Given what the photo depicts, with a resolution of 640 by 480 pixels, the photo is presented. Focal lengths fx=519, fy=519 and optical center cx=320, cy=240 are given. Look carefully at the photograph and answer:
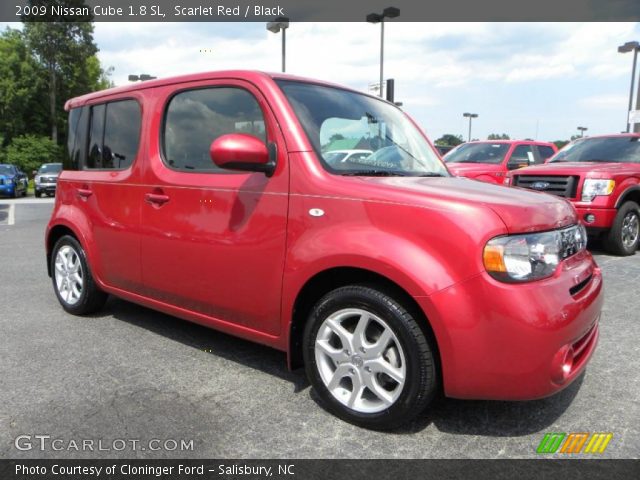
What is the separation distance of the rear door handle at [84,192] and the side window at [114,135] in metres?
0.20

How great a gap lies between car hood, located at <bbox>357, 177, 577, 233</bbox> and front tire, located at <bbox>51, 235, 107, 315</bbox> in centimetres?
274

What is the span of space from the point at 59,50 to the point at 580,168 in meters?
48.1

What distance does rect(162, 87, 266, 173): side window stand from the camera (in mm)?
3080

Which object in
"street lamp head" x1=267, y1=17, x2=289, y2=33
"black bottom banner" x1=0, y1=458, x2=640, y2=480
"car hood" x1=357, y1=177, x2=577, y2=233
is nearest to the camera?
"black bottom banner" x1=0, y1=458, x2=640, y2=480

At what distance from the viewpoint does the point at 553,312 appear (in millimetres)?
2266

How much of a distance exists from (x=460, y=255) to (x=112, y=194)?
270cm

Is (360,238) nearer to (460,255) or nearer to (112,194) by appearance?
(460,255)

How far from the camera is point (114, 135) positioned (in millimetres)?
3969

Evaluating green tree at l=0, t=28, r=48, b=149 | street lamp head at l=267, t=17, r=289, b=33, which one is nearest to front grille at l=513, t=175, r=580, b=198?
street lamp head at l=267, t=17, r=289, b=33

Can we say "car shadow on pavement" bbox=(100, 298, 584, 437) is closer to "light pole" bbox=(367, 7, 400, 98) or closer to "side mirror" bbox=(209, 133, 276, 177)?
"side mirror" bbox=(209, 133, 276, 177)

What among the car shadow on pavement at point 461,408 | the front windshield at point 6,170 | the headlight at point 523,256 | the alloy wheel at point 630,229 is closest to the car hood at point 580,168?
the alloy wheel at point 630,229

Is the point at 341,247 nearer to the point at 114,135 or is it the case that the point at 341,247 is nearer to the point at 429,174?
the point at 429,174

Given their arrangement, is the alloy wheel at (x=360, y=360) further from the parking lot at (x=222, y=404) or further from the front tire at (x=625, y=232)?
the front tire at (x=625, y=232)

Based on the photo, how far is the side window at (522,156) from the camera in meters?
10.7
